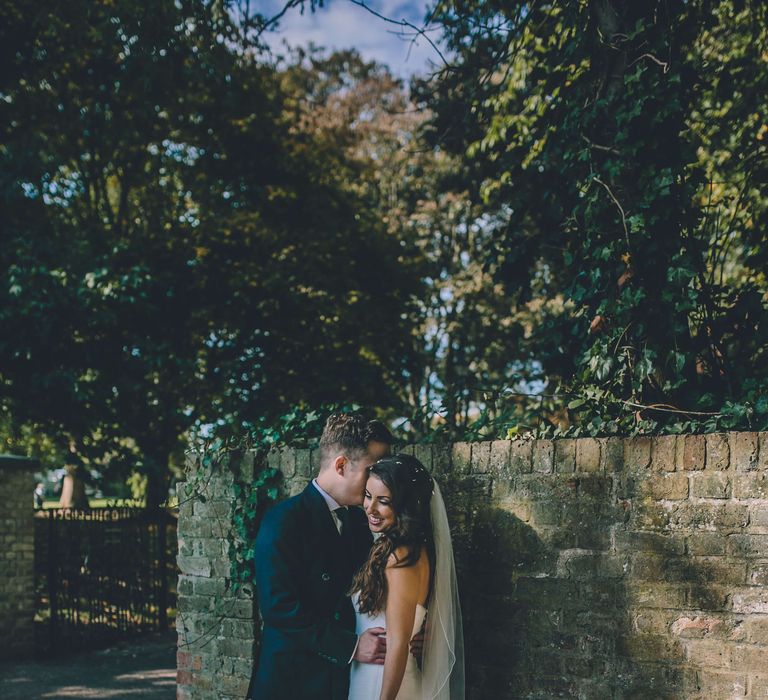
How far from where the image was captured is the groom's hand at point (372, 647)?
4.21 meters

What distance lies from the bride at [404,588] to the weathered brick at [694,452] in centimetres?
129

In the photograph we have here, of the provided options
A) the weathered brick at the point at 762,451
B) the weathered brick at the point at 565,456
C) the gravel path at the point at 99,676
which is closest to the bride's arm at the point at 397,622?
Answer: the weathered brick at the point at 565,456

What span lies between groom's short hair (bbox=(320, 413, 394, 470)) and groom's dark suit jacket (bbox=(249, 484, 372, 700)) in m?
0.25

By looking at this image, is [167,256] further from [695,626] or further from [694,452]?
[695,626]

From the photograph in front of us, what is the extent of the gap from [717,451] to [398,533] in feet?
5.33

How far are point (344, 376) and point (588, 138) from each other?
972cm

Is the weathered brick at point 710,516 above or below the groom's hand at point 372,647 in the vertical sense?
above

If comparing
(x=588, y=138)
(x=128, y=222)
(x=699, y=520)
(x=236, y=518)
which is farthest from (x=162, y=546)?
(x=699, y=520)

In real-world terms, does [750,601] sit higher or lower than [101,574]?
higher

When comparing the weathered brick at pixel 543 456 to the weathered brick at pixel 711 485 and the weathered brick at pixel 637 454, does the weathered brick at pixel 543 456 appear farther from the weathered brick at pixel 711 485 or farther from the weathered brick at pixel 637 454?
the weathered brick at pixel 711 485

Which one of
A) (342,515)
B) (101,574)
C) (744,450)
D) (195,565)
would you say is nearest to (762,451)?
(744,450)

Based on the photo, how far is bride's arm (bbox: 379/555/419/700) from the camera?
4.03m

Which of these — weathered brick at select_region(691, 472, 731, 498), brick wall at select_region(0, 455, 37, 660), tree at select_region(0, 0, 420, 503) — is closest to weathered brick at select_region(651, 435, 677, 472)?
weathered brick at select_region(691, 472, 731, 498)

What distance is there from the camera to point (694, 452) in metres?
4.41
